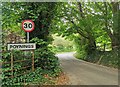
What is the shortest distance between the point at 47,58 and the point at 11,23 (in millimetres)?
2876

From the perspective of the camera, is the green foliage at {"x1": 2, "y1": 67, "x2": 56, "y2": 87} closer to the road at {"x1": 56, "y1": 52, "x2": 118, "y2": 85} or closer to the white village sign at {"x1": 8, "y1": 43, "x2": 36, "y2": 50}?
the white village sign at {"x1": 8, "y1": 43, "x2": 36, "y2": 50}

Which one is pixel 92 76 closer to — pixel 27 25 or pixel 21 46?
pixel 21 46

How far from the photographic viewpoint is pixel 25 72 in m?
10.6

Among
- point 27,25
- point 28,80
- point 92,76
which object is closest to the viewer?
point 28,80

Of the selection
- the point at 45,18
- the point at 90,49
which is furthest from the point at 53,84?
the point at 90,49

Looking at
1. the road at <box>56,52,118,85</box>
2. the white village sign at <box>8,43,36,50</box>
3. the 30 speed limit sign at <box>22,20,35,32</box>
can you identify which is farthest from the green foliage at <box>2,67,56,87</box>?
the 30 speed limit sign at <box>22,20,35,32</box>

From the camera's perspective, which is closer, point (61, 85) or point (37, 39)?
point (61, 85)

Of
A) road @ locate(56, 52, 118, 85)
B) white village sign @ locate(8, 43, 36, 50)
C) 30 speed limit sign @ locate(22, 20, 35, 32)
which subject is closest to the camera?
white village sign @ locate(8, 43, 36, 50)

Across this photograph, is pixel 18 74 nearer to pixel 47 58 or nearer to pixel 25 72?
pixel 25 72

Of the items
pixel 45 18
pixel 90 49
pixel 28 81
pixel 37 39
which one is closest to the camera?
pixel 28 81

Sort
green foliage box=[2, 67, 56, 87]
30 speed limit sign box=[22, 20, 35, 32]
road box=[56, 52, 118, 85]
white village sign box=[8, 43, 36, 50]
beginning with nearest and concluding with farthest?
green foliage box=[2, 67, 56, 87] → white village sign box=[8, 43, 36, 50] → 30 speed limit sign box=[22, 20, 35, 32] → road box=[56, 52, 118, 85]

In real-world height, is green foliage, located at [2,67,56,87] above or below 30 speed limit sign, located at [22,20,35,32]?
below

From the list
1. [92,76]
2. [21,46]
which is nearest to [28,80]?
[21,46]

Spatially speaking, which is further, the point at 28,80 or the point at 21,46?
the point at 21,46
